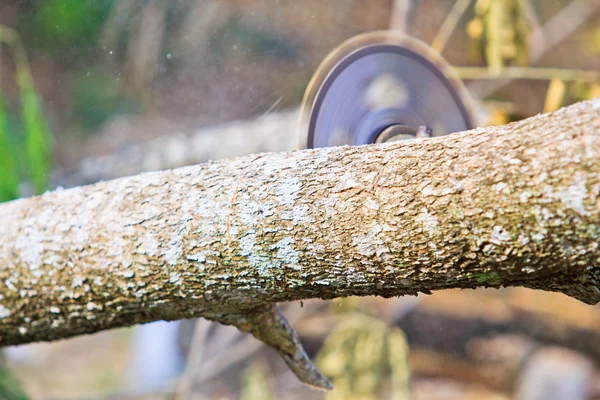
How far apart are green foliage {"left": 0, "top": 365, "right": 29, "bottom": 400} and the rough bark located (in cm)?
66

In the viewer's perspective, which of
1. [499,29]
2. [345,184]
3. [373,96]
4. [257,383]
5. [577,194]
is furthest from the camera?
[257,383]

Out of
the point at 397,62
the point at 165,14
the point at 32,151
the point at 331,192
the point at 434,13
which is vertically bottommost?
the point at 331,192

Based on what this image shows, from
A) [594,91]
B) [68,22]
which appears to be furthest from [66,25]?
[594,91]

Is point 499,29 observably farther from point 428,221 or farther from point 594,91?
point 428,221

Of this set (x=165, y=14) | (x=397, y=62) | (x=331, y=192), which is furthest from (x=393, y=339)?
(x=331, y=192)

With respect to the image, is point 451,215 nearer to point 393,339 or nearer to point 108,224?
point 108,224

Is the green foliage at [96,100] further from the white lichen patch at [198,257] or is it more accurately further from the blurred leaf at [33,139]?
the white lichen patch at [198,257]

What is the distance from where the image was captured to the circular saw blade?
88 cm

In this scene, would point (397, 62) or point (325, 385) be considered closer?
point (325, 385)

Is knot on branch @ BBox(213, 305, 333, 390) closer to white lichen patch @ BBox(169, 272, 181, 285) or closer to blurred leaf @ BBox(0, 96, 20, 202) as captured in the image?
white lichen patch @ BBox(169, 272, 181, 285)

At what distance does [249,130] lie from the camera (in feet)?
4.48

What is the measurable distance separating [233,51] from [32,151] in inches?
28.8

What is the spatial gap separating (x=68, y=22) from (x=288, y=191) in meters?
1.24

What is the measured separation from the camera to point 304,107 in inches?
36.0
